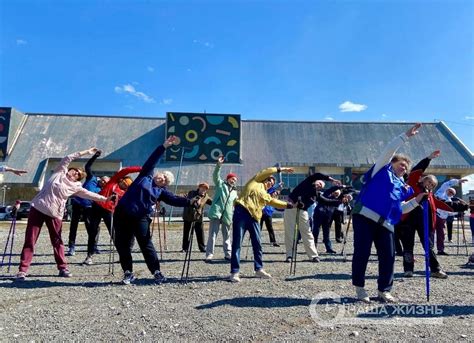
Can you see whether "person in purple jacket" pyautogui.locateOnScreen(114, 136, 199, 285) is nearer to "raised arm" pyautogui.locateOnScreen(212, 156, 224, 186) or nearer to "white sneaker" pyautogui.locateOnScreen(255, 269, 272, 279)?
"raised arm" pyautogui.locateOnScreen(212, 156, 224, 186)

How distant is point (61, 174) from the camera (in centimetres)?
684

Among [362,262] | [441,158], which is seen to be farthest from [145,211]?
[441,158]

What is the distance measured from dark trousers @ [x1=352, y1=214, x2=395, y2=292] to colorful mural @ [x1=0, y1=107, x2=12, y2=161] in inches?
1593

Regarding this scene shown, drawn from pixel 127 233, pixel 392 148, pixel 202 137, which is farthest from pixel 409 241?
pixel 202 137

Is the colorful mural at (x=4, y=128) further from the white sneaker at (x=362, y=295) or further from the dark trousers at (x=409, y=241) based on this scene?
the white sneaker at (x=362, y=295)

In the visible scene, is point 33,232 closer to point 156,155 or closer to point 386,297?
point 156,155

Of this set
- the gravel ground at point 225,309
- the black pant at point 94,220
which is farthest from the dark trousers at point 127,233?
the black pant at point 94,220

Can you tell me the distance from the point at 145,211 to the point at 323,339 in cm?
358

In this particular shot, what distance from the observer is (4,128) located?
125ft

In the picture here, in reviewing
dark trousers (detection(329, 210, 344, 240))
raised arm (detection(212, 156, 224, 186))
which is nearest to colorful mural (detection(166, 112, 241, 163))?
dark trousers (detection(329, 210, 344, 240))

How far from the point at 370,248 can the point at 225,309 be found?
212 centimetres

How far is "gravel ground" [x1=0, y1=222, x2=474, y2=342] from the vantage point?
158 inches

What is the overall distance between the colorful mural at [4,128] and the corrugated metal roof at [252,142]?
824 millimetres

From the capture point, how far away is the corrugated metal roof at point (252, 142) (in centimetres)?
3728
